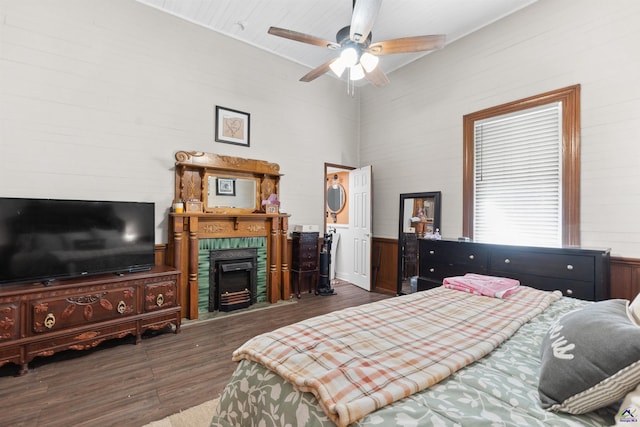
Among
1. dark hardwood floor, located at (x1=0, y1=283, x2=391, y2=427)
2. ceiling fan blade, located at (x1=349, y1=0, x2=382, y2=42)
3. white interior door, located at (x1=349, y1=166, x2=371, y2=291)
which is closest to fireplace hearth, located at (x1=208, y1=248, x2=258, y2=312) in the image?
dark hardwood floor, located at (x1=0, y1=283, x2=391, y2=427)

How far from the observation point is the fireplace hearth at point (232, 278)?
3.82 meters

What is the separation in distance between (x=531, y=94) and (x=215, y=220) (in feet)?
13.4

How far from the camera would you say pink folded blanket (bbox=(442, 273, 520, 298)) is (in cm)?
199

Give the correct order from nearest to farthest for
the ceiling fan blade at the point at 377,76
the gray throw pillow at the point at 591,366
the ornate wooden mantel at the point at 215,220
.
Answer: the gray throw pillow at the point at 591,366 → the ceiling fan blade at the point at 377,76 → the ornate wooden mantel at the point at 215,220

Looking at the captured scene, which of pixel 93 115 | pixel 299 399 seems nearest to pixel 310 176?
pixel 93 115

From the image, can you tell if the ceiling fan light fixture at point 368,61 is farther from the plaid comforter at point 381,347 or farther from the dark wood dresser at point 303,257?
the dark wood dresser at point 303,257

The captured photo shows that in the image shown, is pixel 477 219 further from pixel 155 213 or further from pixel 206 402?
pixel 155 213

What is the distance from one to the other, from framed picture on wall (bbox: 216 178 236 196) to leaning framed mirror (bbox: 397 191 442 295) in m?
2.60

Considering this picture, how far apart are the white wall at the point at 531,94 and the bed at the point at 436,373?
2263 millimetres

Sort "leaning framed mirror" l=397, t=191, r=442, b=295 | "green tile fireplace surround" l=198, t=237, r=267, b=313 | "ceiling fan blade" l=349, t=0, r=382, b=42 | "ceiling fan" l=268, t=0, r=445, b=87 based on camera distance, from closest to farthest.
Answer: "ceiling fan blade" l=349, t=0, r=382, b=42, "ceiling fan" l=268, t=0, r=445, b=87, "green tile fireplace surround" l=198, t=237, r=267, b=313, "leaning framed mirror" l=397, t=191, r=442, b=295

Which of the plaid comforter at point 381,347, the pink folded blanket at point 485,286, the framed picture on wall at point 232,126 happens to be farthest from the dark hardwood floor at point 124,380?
the framed picture on wall at point 232,126

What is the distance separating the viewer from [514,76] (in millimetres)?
3527

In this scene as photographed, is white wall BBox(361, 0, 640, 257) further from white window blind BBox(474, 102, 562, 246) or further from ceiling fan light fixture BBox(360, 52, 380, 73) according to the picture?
ceiling fan light fixture BBox(360, 52, 380, 73)

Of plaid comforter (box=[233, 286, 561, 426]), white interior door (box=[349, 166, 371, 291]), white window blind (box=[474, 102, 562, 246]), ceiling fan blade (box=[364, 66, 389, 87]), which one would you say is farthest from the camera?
white interior door (box=[349, 166, 371, 291])
